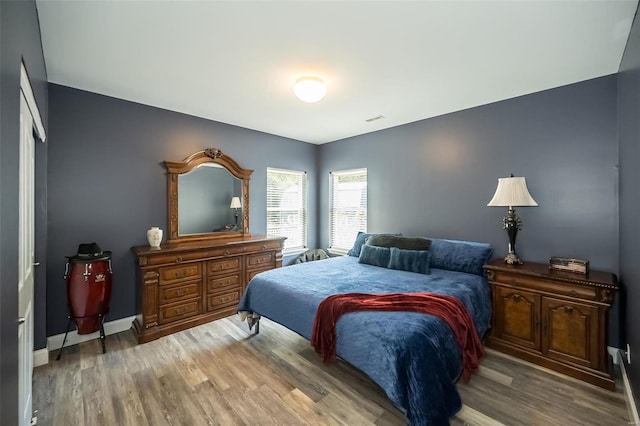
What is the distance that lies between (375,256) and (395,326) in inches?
64.3

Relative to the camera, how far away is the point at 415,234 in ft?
12.9

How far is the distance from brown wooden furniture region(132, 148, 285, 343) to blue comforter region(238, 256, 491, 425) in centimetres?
71

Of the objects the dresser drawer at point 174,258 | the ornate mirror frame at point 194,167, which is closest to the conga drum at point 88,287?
the dresser drawer at point 174,258

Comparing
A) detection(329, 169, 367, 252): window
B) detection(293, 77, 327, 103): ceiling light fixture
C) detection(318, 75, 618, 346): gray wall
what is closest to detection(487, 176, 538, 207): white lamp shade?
detection(318, 75, 618, 346): gray wall

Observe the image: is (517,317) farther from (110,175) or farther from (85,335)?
(110,175)

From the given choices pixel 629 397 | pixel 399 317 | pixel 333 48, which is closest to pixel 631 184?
pixel 629 397

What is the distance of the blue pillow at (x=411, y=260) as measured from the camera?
3005 mm

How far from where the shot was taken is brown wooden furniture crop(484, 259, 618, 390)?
2139 millimetres

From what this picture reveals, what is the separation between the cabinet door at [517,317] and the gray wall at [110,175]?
152 inches

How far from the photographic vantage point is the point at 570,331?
2268mm

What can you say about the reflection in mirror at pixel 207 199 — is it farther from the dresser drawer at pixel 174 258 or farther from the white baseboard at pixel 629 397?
the white baseboard at pixel 629 397

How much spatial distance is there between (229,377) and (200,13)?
8.82ft

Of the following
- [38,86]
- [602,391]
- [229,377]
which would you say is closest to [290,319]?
[229,377]

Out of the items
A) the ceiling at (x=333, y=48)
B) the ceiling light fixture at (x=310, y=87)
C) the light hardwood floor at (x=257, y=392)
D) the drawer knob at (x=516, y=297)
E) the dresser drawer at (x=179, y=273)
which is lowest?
the light hardwood floor at (x=257, y=392)
